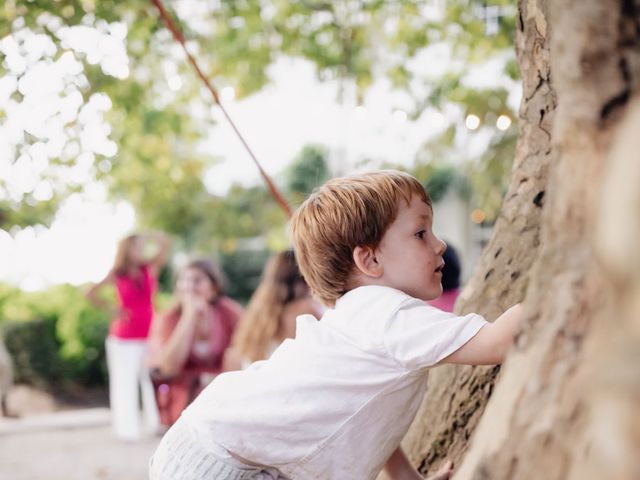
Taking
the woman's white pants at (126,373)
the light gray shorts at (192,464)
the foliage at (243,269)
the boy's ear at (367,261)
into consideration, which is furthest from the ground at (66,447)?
the foliage at (243,269)

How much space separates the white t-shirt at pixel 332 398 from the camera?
218cm

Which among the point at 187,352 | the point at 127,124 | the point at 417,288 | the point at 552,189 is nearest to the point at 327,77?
the point at 127,124

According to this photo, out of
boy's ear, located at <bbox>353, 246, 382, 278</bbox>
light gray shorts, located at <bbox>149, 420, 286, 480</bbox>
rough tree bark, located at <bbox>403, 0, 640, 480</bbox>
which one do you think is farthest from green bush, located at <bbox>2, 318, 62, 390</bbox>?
rough tree bark, located at <bbox>403, 0, 640, 480</bbox>

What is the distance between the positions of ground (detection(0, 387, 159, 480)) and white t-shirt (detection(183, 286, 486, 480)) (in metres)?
6.17

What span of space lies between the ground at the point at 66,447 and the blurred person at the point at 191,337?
39.7 inches

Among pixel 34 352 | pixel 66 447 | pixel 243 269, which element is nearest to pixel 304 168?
pixel 243 269

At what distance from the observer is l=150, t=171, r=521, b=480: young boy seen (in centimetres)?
219

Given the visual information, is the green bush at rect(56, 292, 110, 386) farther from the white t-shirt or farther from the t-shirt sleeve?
the t-shirt sleeve

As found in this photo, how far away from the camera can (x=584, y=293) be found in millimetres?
1379

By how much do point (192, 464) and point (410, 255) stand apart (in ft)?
2.39

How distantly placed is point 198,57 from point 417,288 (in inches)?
230

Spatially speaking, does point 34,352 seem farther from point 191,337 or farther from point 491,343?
point 491,343

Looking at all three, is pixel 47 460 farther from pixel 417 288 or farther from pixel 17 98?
pixel 417 288

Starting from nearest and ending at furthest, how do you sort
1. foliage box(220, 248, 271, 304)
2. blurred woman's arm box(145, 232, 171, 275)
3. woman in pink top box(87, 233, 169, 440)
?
woman in pink top box(87, 233, 169, 440) → blurred woman's arm box(145, 232, 171, 275) → foliage box(220, 248, 271, 304)
